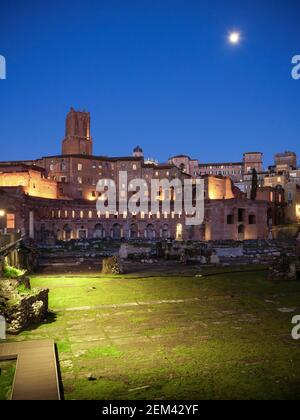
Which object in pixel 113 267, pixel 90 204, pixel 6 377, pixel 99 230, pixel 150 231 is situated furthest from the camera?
pixel 150 231

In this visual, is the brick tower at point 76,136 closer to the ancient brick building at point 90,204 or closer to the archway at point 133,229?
the ancient brick building at point 90,204

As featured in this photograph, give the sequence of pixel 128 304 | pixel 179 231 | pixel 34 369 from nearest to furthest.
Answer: pixel 34 369
pixel 128 304
pixel 179 231

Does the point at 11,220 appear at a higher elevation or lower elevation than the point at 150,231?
higher

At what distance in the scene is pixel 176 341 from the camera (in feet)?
27.9

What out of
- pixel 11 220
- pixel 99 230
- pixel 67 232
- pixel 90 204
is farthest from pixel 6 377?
pixel 90 204

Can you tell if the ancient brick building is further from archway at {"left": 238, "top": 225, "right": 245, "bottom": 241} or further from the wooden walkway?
the wooden walkway

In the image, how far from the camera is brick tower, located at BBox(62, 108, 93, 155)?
91.4 metres

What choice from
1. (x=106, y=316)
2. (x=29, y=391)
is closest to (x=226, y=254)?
(x=106, y=316)

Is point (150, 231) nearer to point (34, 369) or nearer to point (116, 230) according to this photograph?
point (116, 230)

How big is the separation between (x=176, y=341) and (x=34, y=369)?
3.38 metres

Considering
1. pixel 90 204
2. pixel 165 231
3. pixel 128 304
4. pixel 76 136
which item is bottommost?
pixel 128 304

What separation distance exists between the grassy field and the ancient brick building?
35.7 metres
